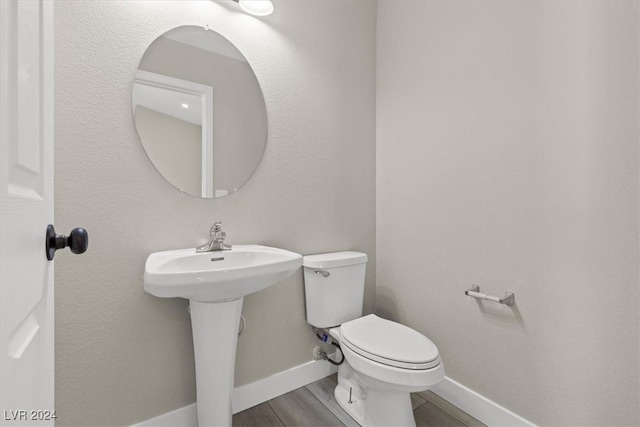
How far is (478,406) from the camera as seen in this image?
4.78 ft

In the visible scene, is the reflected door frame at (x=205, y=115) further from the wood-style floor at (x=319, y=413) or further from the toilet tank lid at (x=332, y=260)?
the wood-style floor at (x=319, y=413)

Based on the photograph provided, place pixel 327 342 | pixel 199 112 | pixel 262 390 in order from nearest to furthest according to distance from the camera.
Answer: pixel 199 112
pixel 262 390
pixel 327 342

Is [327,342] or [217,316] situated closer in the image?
[217,316]

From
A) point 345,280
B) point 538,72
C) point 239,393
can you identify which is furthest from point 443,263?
point 239,393

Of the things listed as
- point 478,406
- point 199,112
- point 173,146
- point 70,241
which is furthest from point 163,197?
point 478,406

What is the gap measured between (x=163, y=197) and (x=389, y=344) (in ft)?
3.81

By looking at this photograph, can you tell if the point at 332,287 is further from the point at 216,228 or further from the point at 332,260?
the point at 216,228

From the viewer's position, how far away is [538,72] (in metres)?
1.27

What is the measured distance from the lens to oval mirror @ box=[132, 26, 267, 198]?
1.30 meters

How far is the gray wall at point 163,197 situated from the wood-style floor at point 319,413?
0.17 meters

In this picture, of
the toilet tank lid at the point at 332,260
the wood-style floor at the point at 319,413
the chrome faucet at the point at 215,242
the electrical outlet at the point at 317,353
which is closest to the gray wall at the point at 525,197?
the wood-style floor at the point at 319,413

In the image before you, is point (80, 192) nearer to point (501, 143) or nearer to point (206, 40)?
point (206, 40)

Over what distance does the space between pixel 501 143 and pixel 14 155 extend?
63.1 inches

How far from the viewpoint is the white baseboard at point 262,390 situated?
1.33 meters
